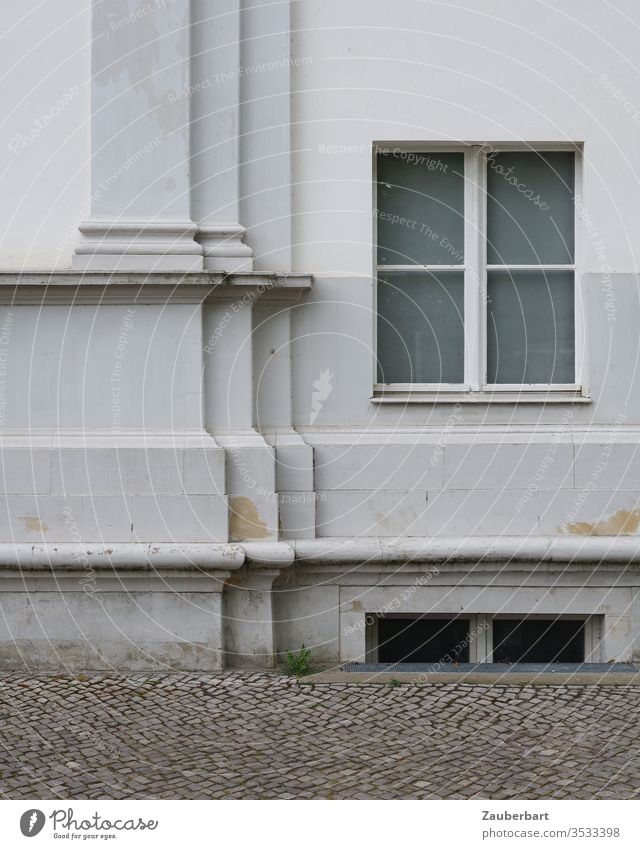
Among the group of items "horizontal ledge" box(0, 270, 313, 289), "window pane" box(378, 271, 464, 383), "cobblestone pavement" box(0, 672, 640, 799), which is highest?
"horizontal ledge" box(0, 270, 313, 289)

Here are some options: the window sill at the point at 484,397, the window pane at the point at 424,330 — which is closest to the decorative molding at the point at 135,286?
the window pane at the point at 424,330

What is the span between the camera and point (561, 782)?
15.6 ft

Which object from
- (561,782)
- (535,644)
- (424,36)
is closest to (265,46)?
(424,36)

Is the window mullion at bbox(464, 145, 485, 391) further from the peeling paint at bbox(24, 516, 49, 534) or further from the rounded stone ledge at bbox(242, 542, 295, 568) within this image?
the peeling paint at bbox(24, 516, 49, 534)

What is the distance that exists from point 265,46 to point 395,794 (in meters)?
4.69

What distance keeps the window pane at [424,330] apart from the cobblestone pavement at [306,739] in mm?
2104

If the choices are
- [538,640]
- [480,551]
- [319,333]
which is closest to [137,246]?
[319,333]

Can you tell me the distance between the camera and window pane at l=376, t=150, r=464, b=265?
7.14 metres

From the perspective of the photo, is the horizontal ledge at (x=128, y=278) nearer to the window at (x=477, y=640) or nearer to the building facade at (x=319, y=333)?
the building facade at (x=319, y=333)

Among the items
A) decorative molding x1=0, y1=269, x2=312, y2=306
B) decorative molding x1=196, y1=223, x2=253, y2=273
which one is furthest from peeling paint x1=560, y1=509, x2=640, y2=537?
decorative molding x1=196, y1=223, x2=253, y2=273

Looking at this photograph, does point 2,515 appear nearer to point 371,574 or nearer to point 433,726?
point 371,574

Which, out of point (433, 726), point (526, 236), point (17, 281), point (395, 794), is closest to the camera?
point (395, 794)

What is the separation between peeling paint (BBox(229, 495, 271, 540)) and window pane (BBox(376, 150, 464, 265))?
186 centimetres

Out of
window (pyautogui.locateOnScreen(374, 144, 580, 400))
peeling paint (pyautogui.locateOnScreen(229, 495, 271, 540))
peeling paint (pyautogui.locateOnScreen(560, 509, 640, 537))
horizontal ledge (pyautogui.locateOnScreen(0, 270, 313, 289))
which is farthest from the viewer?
window (pyautogui.locateOnScreen(374, 144, 580, 400))
